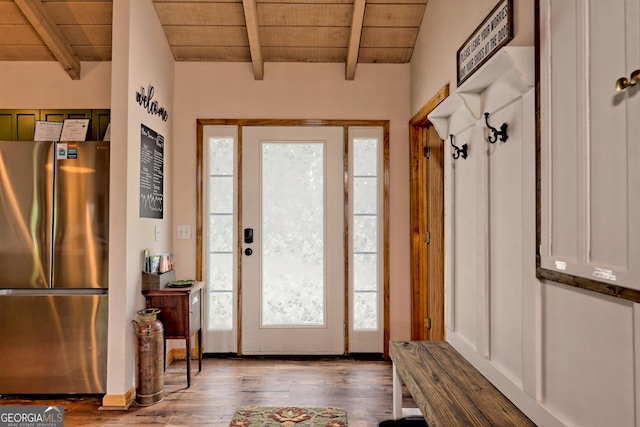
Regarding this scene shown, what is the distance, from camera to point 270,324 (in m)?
3.69

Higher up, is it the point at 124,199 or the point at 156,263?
the point at 124,199

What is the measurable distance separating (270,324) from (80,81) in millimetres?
2609

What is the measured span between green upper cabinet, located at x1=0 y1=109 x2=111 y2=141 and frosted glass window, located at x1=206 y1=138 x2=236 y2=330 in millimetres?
905

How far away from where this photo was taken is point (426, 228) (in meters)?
3.42

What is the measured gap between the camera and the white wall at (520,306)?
1.07 m

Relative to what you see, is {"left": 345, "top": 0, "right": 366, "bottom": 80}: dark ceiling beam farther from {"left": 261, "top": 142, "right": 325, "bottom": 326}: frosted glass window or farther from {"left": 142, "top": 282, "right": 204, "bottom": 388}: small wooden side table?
{"left": 142, "top": 282, "right": 204, "bottom": 388}: small wooden side table

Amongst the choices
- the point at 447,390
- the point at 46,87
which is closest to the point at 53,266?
the point at 46,87

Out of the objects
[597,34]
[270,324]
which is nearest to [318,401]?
[270,324]

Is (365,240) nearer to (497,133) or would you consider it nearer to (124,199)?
(124,199)

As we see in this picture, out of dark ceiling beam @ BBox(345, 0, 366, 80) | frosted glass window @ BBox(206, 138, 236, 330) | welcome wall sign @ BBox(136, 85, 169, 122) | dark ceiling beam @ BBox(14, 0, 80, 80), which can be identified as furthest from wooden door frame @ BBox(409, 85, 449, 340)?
dark ceiling beam @ BBox(14, 0, 80, 80)

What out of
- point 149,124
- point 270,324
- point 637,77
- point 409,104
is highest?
point 409,104

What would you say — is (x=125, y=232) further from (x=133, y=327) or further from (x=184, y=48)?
(x=184, y=48)

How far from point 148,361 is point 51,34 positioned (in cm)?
249

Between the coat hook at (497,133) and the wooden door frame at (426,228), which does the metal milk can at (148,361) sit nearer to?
the wooden door frame at (426,228)
